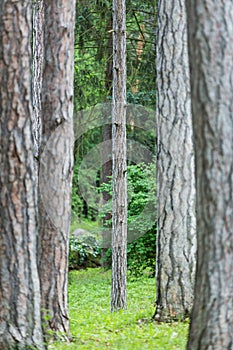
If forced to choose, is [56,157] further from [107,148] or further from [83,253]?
[83,253]

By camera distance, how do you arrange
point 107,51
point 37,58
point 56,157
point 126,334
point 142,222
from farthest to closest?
point 107,51, point 142,222, point 37,58, point 126,334, point 56,157

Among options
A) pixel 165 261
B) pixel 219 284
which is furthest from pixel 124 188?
pixel 219 284

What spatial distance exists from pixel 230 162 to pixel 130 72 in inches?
556

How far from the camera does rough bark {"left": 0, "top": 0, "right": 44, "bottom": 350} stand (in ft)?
18.1

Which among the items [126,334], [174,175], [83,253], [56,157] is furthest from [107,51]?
[126,334]

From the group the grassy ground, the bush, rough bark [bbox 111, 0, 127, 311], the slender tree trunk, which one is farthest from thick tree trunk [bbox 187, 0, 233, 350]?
the bush

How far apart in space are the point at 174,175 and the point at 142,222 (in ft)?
33.6

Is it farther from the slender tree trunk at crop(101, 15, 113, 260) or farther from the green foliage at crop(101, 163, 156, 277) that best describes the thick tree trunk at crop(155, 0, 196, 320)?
the slender tree trunk at crop(101, 15, 113, 260)

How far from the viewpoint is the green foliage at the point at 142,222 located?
17.5 metres

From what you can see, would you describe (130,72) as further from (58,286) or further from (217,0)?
(217,0)

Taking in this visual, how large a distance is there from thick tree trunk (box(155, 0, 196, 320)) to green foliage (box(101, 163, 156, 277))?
9823mm

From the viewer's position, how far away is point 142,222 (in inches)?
695

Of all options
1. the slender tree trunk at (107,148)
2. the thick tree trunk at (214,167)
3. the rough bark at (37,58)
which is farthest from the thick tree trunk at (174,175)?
the slender tree trunk at (107,148)

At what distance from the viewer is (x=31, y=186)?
561 centimetres
